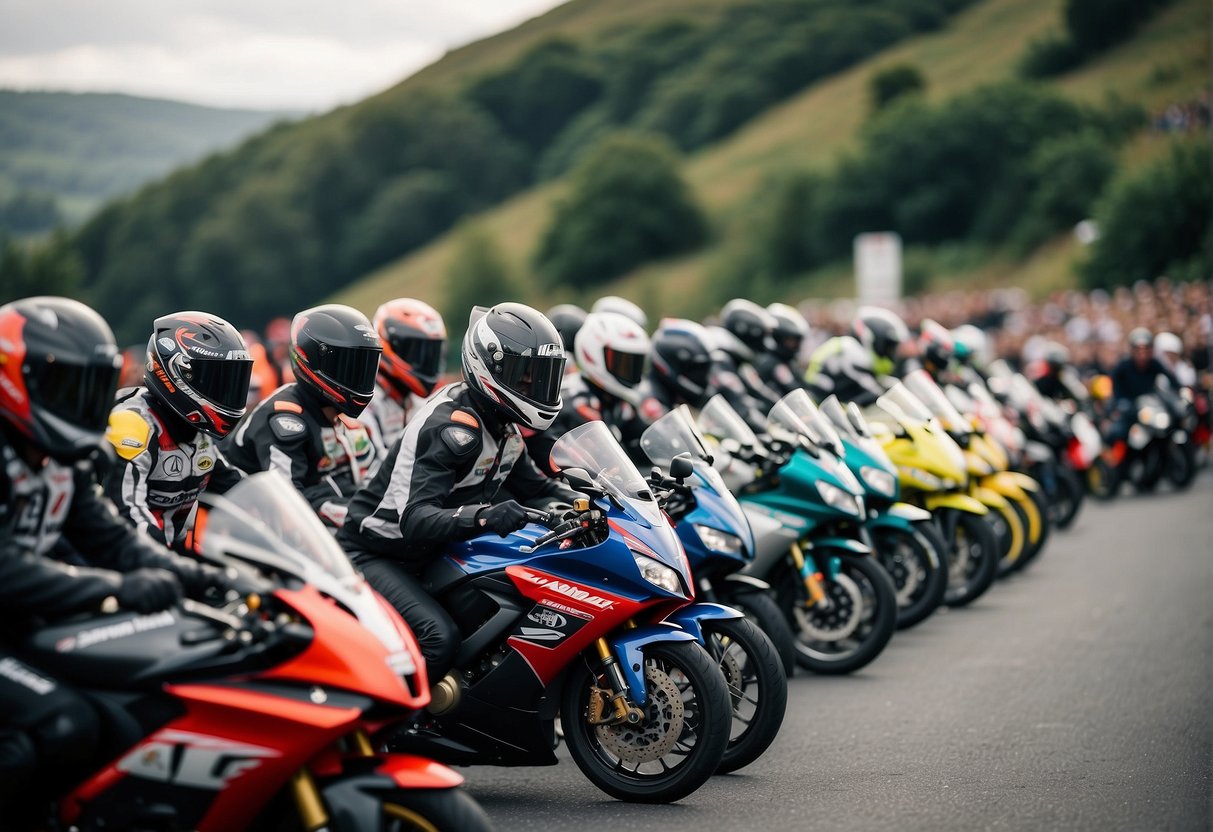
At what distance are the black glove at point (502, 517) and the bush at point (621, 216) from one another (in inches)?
3499

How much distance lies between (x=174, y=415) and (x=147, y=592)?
7.93 ft

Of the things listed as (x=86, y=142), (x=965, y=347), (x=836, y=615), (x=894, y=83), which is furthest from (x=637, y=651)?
(x=894, y=83)

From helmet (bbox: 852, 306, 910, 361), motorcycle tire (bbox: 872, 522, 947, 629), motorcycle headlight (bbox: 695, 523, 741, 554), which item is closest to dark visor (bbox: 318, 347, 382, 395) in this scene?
motorcycle headlight (bbox: 695, 523, 741, 554)

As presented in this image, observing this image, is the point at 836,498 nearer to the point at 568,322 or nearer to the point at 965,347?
the point at 568,322

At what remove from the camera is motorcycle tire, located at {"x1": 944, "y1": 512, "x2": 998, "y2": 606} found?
33.5 feet

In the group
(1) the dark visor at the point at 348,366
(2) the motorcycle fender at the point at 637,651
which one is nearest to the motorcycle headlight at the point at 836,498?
(2) the motorcycle fender at the point at 637,651

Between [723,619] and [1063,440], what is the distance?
10423 mm

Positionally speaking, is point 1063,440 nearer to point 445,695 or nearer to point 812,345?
point 812,345

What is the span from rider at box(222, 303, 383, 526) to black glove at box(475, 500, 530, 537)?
139 centimetres

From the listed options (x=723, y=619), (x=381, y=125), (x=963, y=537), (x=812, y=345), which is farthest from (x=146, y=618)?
(x=381, y=125)

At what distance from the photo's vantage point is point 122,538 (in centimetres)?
461

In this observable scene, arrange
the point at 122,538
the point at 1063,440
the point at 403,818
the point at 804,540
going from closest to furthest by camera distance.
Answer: the point at 403,818 < the point at 122,538 < the point at 804,540 < the point at 1063,440

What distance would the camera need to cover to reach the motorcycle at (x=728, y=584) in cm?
606

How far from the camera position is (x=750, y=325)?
1204 centimetres
